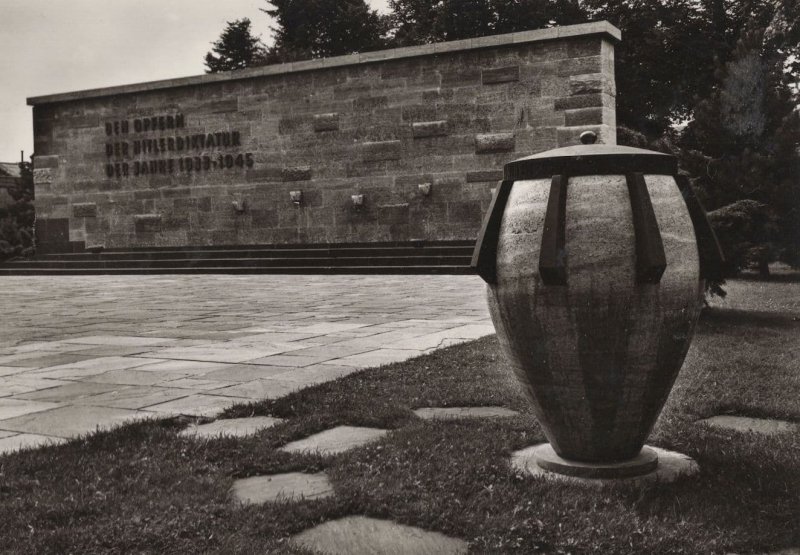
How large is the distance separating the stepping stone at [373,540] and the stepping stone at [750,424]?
184 centimetres

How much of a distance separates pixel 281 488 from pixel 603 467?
1225mm

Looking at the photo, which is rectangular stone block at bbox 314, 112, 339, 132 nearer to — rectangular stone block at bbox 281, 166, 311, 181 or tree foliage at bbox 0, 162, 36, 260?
rectangular stone block at bbox 281, 166, 311, 181

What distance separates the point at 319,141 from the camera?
1872cm

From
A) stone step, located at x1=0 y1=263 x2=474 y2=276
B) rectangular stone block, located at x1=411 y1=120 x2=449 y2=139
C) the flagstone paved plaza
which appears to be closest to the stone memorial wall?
rectangular stone block, located at x1=411 y1=120 x2=449 y2=139

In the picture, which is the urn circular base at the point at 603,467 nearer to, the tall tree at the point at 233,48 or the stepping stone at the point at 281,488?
the stepping stone at the point at 281,488

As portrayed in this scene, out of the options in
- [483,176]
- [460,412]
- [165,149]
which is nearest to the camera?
[460,412]

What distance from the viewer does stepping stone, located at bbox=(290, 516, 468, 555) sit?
2484mm

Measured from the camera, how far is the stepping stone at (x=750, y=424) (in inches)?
148

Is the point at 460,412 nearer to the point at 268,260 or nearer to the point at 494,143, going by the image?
the point at 494,143

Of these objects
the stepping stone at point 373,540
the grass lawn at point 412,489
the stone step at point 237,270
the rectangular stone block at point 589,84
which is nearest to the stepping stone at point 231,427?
the grass lawn at point 412,489

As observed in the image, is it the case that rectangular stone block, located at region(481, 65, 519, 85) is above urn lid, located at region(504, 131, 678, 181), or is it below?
above

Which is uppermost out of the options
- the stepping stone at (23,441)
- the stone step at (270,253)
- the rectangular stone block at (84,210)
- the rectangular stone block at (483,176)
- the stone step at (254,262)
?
the rectangular stone block at (483,176)

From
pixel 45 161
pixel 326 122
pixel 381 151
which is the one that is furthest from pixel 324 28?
pixel 381 151

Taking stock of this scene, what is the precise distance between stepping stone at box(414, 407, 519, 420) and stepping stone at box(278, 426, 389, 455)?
342mm
